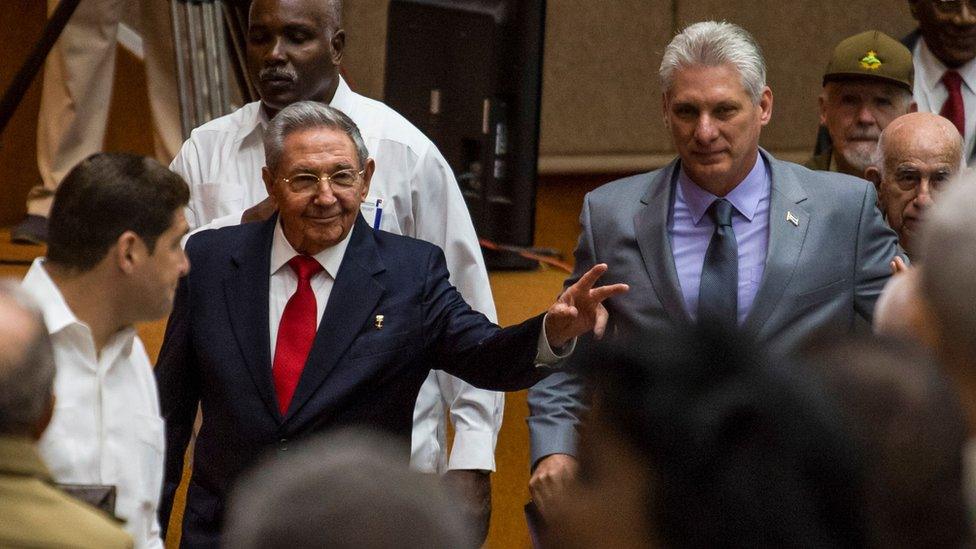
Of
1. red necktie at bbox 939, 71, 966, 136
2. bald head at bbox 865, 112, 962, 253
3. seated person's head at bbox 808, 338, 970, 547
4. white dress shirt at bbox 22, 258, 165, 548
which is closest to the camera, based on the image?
seated person's head at bbox 808, 338, 970, 547

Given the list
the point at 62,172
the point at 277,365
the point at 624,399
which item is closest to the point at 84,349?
the point at 277,365

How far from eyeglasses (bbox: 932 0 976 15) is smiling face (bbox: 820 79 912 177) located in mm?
648

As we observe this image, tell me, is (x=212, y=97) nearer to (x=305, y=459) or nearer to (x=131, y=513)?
(x=131, y=513)

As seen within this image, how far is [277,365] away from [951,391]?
160 cm

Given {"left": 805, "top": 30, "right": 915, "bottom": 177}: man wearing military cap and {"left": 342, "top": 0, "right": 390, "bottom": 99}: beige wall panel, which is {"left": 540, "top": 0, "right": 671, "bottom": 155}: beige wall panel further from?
{"left": 805, "top": 30, "right": 915, "bottom": 177}: man wearing military cap

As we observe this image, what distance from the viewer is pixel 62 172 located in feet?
16.4

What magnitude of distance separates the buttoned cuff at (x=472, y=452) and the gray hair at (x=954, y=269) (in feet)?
5.53

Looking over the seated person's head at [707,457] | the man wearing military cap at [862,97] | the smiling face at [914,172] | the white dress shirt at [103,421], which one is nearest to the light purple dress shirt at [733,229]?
the smiling face at [914,172]

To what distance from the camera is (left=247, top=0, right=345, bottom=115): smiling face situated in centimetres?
348

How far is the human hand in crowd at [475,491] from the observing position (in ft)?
10.2

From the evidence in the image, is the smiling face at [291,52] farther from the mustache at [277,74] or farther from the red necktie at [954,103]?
the red necktie at [954,103]

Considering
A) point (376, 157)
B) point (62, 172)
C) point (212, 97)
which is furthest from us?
point (62, 172)

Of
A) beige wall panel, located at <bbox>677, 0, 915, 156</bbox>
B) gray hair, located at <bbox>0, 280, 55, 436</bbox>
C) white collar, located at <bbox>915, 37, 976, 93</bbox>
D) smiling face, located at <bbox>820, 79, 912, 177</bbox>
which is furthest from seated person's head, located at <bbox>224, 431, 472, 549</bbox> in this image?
beige wall panel, located at <bbox>677, 0, 915, 156</bbox>

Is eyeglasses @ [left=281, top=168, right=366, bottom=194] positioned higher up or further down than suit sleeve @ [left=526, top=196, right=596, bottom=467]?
higher up
